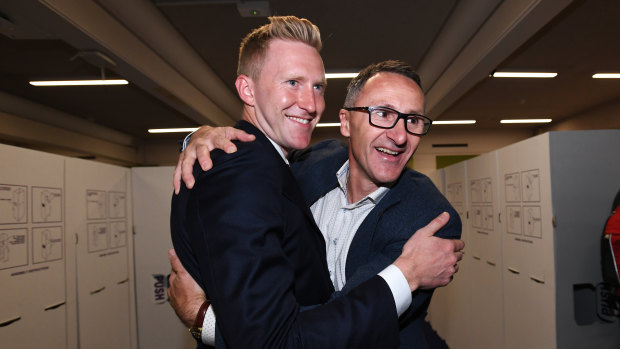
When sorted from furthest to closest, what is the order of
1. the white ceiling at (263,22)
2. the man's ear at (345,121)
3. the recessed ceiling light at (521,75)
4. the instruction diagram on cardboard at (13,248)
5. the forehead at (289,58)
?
1. the recessed ceiling light at (521,75)
2. the white ceiling at (263,22)
3. the instruction diagram on cardboard at (13,248)
4. the man's ear at (345,121)
5. the forehead at (289,58)

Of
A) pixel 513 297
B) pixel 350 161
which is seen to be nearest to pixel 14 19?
pixel 350 161

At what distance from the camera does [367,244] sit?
1.48 m

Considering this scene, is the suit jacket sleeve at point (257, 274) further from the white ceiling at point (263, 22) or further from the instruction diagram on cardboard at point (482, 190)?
the instruction diagram on cardboard at point (482, 190)

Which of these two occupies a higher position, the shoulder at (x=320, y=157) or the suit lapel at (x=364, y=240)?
the shoulder at (x=320, y=157)

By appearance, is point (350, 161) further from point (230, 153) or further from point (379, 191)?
point (230, 153)

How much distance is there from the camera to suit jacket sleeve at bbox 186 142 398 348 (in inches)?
34.3

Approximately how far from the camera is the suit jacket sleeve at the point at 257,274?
0.87 meters

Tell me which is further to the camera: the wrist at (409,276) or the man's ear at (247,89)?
the man's ear at (247,89)

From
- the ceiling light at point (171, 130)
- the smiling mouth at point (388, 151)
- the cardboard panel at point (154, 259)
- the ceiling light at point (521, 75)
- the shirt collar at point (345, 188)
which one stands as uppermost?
the ceiling light at point (521, 75)

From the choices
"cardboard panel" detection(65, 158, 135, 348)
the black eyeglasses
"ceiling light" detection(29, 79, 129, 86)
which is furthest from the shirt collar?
"ceiling light" detection(29, 79, 129, 86)

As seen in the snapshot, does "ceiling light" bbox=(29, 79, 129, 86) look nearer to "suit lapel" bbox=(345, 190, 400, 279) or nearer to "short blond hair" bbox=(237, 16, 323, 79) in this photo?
"short blond hair" bbox=(237, 16, 323, 79)

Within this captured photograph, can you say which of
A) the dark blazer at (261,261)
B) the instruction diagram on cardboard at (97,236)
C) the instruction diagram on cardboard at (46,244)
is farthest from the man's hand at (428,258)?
the instruction diagram on cardboard at (97,236)

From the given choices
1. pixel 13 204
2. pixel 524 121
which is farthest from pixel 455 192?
pixel 524 121

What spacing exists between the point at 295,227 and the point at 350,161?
85cm
